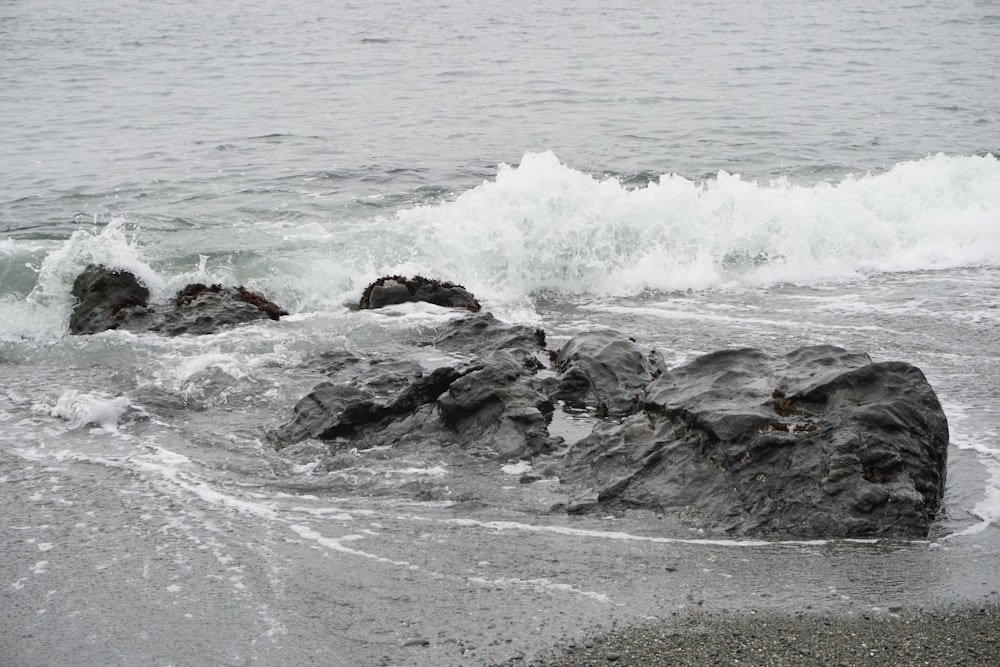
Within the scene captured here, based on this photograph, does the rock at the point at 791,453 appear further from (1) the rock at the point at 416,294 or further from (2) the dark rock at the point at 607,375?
(1) the rock at the point at 416,294

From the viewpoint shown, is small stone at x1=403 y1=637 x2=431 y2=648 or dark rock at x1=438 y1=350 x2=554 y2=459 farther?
dark rock at x1=438 y1=350 x2=554 y2=459

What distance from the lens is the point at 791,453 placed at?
645 centimetres

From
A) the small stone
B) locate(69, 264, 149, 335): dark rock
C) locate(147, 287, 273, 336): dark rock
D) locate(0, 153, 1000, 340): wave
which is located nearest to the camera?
the small stone

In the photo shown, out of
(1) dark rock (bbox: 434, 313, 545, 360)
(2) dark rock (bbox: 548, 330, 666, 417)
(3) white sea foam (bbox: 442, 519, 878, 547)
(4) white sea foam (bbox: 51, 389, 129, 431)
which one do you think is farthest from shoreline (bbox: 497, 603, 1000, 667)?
(4) white sea foam (bbox: 51, 389, 129, 431)

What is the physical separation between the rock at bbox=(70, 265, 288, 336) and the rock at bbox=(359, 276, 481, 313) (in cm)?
111

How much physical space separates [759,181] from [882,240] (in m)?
3.27

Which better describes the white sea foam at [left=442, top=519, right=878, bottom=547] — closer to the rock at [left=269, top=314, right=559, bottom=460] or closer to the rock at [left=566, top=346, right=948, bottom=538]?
the rock at [left=566, top=346, right=948, bottom=538]

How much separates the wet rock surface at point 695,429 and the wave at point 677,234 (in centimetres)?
423

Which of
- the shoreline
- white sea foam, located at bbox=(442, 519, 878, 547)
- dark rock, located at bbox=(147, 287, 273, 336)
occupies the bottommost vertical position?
white sea foam, located at bbox=(442, 519, 878, 547)

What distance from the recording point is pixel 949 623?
521 centimetres

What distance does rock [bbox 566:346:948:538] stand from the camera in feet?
20.4

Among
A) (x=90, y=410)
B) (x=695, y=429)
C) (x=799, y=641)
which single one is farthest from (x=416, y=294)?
(x=799, y=641)

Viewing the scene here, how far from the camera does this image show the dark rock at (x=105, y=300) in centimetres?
1112

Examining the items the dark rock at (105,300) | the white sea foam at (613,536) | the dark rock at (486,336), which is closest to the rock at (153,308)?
the dark rock at (105,300)
